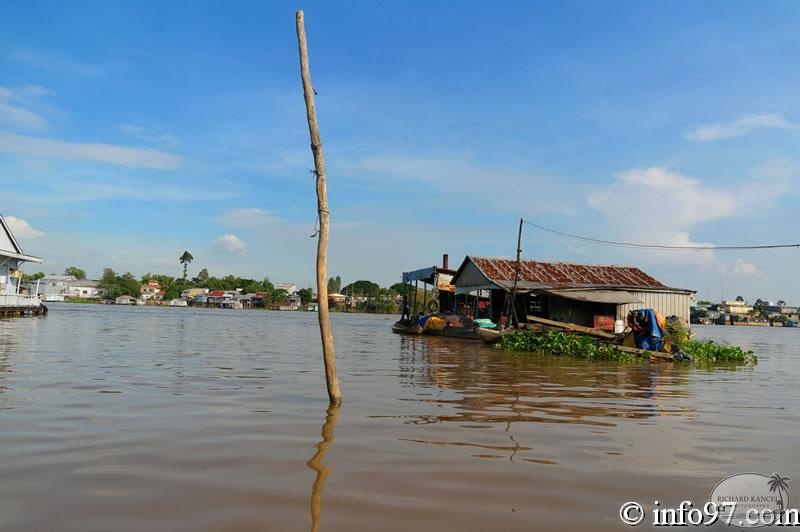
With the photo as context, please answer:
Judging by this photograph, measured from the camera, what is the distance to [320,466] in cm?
479

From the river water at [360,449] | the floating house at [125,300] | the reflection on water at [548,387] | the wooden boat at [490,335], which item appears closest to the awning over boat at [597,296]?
the wooden boat at [490,335]

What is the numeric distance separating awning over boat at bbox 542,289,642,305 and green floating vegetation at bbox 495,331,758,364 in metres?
5.16

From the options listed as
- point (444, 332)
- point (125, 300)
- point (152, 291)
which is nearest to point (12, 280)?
point (444, 332)

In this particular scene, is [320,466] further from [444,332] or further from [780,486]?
[444,332]

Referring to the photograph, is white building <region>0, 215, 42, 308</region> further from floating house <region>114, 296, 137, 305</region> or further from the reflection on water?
floating house <region>114, 296, 137, 305</region>

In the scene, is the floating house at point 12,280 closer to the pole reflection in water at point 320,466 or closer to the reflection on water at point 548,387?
the reflection on water at point 548,387

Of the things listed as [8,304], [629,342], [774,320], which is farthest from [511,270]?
[774,320]

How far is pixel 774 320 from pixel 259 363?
131776mm

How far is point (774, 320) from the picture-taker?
11881 cm

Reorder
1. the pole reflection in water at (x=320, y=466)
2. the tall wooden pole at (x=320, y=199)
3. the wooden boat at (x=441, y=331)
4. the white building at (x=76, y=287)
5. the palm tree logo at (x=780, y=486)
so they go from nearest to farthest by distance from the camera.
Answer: the pole reflection in water at (x=320, y=466), the palm tree logo at (x=780, y=486), the tall wooden pole at (x=320, y=199), the wooden boat at (x=441, y=331), the white building at (x=76, y=287)

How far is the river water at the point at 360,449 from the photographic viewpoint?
3758 mm

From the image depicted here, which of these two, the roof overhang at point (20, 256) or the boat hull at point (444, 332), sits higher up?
the roof overhang at point (20, 256)

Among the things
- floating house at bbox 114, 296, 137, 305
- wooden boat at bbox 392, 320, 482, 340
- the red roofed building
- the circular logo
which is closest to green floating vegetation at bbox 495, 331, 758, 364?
wooden boat at bbox 392, 320, 482, 340

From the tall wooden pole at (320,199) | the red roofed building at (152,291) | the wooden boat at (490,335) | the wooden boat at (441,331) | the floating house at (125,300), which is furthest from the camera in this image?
the red roofed building at (152,291)
